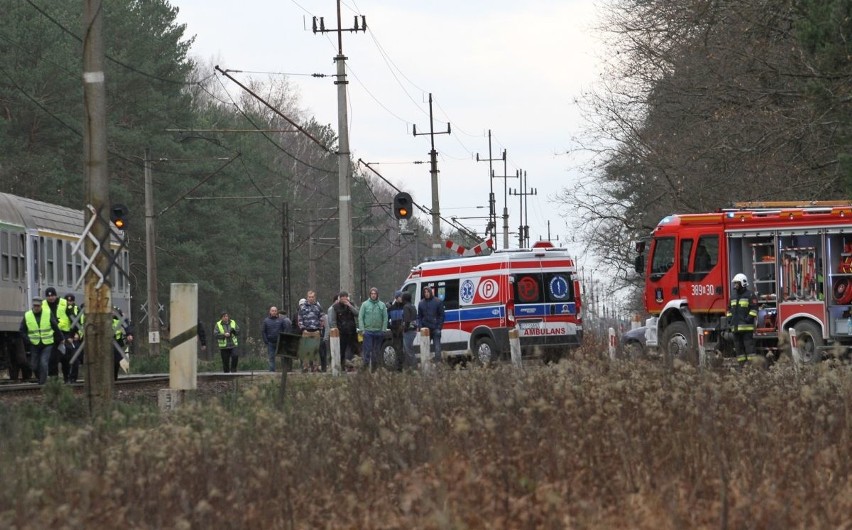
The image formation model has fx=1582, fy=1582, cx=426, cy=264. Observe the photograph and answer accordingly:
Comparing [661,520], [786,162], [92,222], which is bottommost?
[661,520]

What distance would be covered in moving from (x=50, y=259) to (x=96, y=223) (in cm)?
1805

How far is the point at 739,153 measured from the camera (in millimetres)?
31344

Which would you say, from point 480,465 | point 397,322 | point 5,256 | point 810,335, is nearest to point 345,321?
point 397,322

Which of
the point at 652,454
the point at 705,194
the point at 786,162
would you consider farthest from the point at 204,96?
the point at 652,454

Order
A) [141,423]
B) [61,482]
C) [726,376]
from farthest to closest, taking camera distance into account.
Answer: [726,376], [141,423], [61,482]

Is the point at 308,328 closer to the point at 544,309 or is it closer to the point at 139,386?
the point at 544,309

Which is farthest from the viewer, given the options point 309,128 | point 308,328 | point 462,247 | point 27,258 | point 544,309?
point 309,128

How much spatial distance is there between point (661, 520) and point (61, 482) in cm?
345

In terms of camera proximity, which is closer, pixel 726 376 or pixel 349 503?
pixel 349 503

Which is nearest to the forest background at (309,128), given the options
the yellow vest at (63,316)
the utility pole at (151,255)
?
the utility pole at (151,255)

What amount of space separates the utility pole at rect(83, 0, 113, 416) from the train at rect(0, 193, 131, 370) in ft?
39.4

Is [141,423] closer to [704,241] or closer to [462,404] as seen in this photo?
[462,404]

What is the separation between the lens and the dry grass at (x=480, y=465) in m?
8.09

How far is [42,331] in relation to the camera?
2492 centimetres
